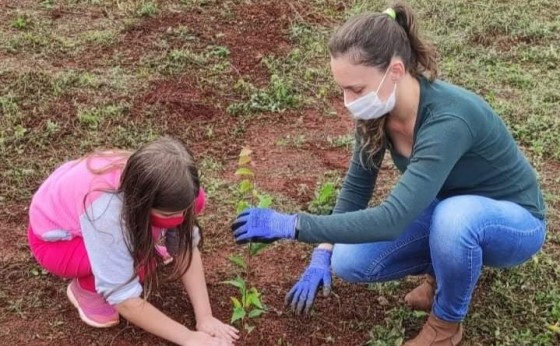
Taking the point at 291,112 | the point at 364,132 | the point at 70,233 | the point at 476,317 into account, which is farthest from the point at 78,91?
the point at 476,317

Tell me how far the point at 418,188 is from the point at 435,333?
0.67m

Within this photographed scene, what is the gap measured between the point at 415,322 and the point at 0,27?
394 centimetres

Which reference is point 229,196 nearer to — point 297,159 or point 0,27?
point 297,159

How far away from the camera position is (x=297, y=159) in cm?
382

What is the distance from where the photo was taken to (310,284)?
2.72 meters

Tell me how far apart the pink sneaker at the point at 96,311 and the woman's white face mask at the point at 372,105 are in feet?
3.82

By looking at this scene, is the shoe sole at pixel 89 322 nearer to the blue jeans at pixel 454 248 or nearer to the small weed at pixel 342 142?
the blue jeans at pixel 454 248

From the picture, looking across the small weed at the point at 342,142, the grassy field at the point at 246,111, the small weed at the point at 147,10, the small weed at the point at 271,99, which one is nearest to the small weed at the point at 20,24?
the grassy field at the point at 246,111

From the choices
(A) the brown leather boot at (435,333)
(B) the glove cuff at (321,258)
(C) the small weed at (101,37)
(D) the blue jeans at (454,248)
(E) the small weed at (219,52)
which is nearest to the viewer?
(D) the blue jeans at (454,248)

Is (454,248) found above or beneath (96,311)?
above

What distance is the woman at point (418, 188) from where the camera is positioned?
2152mm

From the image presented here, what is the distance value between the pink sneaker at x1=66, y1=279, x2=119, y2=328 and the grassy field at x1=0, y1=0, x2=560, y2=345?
0.14 feet

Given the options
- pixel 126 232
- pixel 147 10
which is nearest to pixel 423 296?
pixel 126 232

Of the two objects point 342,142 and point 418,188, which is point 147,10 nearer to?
point 342,142
